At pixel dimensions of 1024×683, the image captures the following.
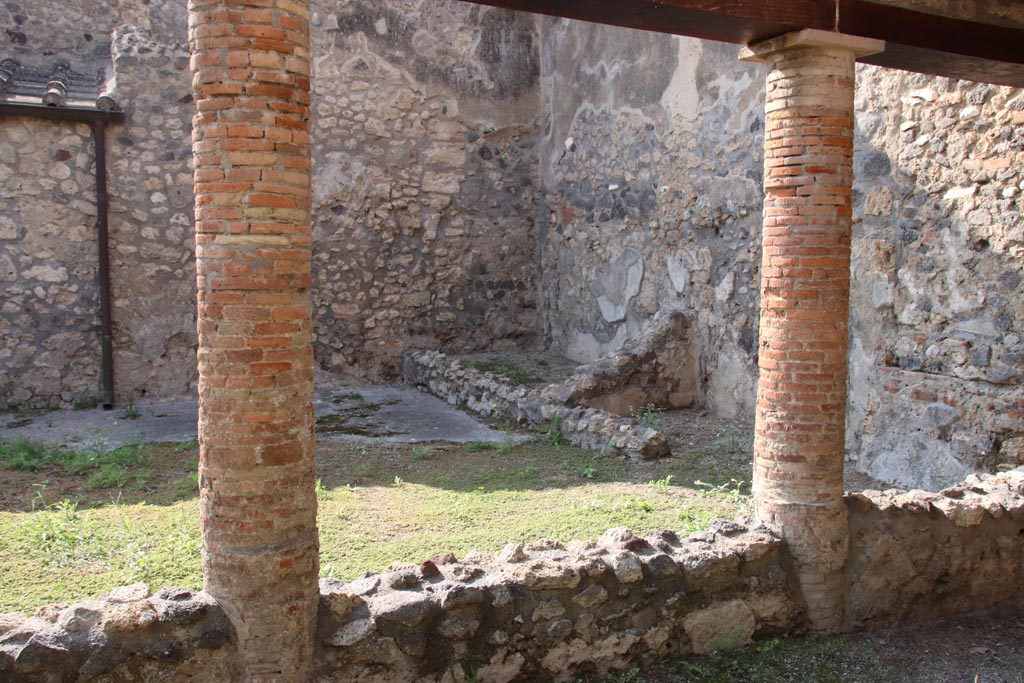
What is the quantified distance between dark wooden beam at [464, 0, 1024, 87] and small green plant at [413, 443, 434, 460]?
389 cm

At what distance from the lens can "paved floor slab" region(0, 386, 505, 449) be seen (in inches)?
299

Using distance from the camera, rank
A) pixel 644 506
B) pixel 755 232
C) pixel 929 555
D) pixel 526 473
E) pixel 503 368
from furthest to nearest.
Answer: pixel 503 368 < pixel 755 232 < pixel 526 473 < pixel 644 506 < pixel 929 555

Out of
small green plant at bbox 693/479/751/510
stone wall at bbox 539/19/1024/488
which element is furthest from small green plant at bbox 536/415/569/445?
stone wall at bbox 539/19/1024/488

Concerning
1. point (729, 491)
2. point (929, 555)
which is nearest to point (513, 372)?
point (729, 491)

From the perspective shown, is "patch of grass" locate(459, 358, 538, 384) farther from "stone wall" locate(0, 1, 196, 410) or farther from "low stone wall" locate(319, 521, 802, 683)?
"low stone wall" locate(319, 521, 802, 683)

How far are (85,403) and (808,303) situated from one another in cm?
764

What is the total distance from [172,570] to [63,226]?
5828 mm

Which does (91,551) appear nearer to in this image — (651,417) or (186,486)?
(186,486)

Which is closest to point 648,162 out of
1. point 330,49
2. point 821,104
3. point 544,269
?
point 544,269

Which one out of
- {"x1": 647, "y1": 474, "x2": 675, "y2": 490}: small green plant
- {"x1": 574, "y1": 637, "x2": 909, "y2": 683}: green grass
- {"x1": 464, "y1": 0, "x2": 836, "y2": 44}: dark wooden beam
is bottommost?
{"x1": 574, "y1": 637, "x2": 909, "y2": 683}: green grass

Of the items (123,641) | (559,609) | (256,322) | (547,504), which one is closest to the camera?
(123,641)

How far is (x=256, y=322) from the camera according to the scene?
305 centimetres

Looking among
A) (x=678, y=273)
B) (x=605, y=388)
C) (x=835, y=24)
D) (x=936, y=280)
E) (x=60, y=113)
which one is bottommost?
(x=605, y=388)

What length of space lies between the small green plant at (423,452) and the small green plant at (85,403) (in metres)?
3.99
